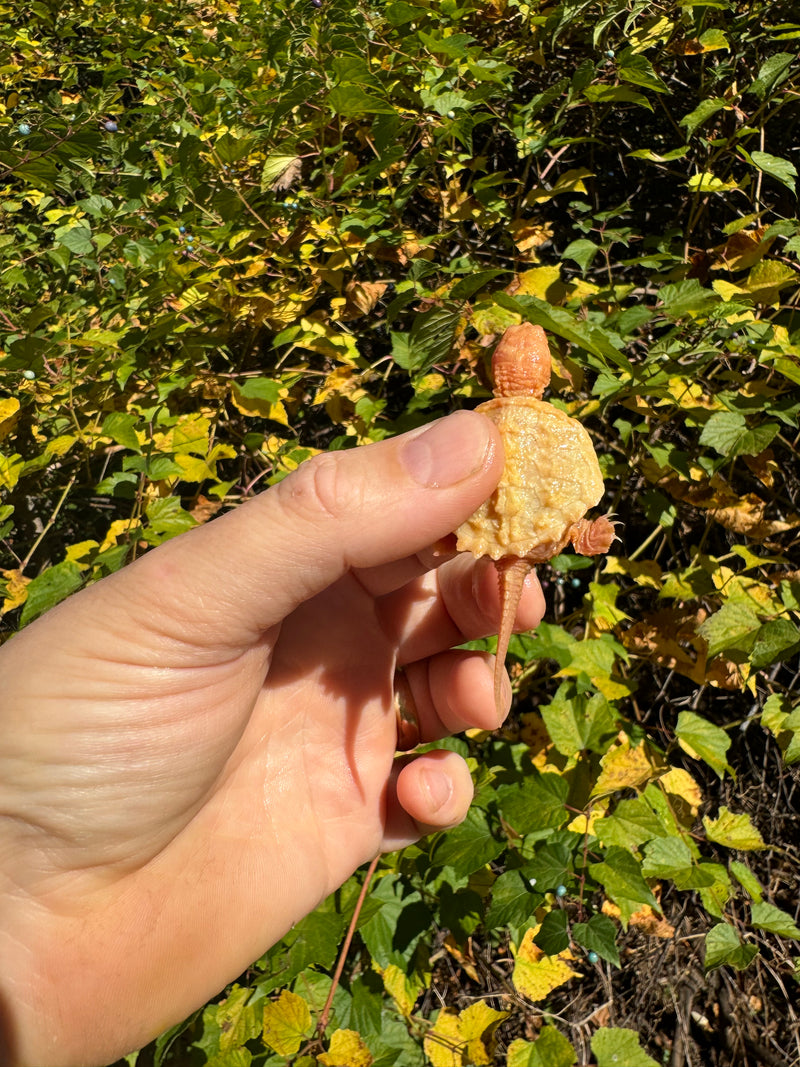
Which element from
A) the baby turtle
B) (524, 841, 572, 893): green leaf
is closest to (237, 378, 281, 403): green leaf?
the baby turtle

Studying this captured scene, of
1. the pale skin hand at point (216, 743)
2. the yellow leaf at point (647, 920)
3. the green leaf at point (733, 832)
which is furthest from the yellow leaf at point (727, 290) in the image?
the yellow leaf at point (647, 920)

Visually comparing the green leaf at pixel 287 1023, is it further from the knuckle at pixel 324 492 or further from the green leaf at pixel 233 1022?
the knuckle at pixel 324 492

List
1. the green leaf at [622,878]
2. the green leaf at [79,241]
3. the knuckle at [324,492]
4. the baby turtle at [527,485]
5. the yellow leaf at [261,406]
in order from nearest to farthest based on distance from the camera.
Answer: the knuckle at [324,492] < the baby turtle at [527,485] < the green leaf at [622,878] < the yellow leaf at [261,406] < the green leaf at [79,241]

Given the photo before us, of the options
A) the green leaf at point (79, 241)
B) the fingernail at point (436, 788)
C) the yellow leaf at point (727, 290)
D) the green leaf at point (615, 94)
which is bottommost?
the fingernail at point (436, 788)

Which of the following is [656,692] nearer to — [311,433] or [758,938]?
[758,938]

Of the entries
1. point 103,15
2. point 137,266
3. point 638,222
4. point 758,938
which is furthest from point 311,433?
point 103,15

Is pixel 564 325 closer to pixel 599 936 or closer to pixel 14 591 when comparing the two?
pixel 599 936
